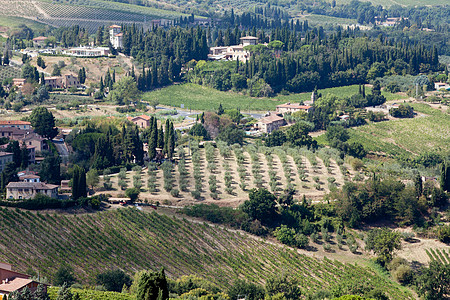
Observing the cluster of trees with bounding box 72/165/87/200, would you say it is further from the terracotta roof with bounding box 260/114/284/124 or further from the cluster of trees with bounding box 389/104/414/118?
the cluster of trees with bounding box 389/104/414/118

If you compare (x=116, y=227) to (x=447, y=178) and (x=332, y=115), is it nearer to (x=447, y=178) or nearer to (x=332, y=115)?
(x=447, y=178)

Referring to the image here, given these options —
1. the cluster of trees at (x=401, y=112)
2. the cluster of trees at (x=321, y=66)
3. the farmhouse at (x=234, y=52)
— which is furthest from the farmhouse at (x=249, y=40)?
the cluster of trees at (x=401, y=112)

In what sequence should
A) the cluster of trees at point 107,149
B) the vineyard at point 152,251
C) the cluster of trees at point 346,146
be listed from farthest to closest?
the cluster of trees at point 346,146 < the cluster of trees at point 107,149 < the vineyard at point 152,251

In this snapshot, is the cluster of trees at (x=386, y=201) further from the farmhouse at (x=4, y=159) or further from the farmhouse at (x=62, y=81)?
the farmhouse at (x=62, y=81)

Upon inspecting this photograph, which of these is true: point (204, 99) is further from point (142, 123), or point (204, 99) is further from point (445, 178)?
point (445, 178)

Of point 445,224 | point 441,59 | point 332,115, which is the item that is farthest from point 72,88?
point 441,59

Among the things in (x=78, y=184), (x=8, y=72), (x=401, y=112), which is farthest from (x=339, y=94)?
(x=78, y=184)
